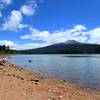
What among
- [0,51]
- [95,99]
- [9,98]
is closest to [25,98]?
[9,98]

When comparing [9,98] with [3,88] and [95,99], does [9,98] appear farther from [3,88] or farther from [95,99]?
[95,99]

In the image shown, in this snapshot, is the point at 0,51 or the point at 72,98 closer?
the point at 72,98

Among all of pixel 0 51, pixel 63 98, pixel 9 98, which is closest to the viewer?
pixel 9 98

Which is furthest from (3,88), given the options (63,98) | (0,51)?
(0,51)

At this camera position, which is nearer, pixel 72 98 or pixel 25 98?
pixel 25 98

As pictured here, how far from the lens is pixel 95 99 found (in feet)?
62.5

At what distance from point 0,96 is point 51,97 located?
3.36m

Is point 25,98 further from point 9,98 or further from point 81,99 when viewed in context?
point 81,99

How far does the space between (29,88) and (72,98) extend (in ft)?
12.5

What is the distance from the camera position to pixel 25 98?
16.3m

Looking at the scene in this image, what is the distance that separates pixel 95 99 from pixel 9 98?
6.76m

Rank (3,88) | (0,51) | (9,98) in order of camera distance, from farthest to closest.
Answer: (0,51), (3,88), (9,98)

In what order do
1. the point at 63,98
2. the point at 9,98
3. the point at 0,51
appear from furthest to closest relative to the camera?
the point at 0,51 → the point at 63,98 → the point at 9,98

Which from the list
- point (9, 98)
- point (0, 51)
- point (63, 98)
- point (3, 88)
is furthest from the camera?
point (0, 51)
